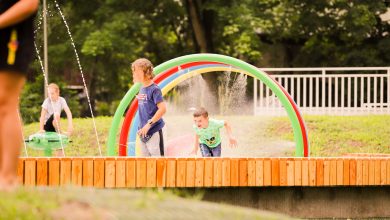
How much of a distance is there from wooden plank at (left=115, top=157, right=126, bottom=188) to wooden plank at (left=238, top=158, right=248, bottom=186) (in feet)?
3.78

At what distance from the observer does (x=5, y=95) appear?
6.31 metres

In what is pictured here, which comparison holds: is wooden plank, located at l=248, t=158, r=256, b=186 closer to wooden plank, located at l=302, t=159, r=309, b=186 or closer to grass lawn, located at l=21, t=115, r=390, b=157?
wooden plank, located at l=302, t=159, r=309, b=186

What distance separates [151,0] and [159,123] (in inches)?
756

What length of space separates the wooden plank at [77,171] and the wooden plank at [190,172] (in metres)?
1.02

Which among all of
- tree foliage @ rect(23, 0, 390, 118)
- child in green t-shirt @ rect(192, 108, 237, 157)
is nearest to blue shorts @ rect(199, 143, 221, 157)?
child in green t-shirt @ rect(192, 108, 237, 157)

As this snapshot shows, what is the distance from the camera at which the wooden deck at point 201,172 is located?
10.9 meters

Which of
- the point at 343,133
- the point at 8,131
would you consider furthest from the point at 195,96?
the point at 8,131

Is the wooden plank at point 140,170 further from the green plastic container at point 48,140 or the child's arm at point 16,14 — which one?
the child's arm at point 16,14

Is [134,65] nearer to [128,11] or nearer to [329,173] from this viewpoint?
[329,173]

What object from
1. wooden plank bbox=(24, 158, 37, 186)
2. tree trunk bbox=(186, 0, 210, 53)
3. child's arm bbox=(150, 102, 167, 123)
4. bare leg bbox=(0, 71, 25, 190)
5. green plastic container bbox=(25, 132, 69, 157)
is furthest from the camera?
tree trunk bbox=(186, 0, 210, 53)

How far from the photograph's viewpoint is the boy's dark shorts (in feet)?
20.8

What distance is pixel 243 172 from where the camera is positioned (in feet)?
37.4

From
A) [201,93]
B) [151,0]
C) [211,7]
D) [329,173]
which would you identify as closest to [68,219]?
[329,173]

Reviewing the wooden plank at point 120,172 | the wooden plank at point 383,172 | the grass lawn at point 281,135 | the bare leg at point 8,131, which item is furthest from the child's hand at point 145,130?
the bare leg at point 8,131
